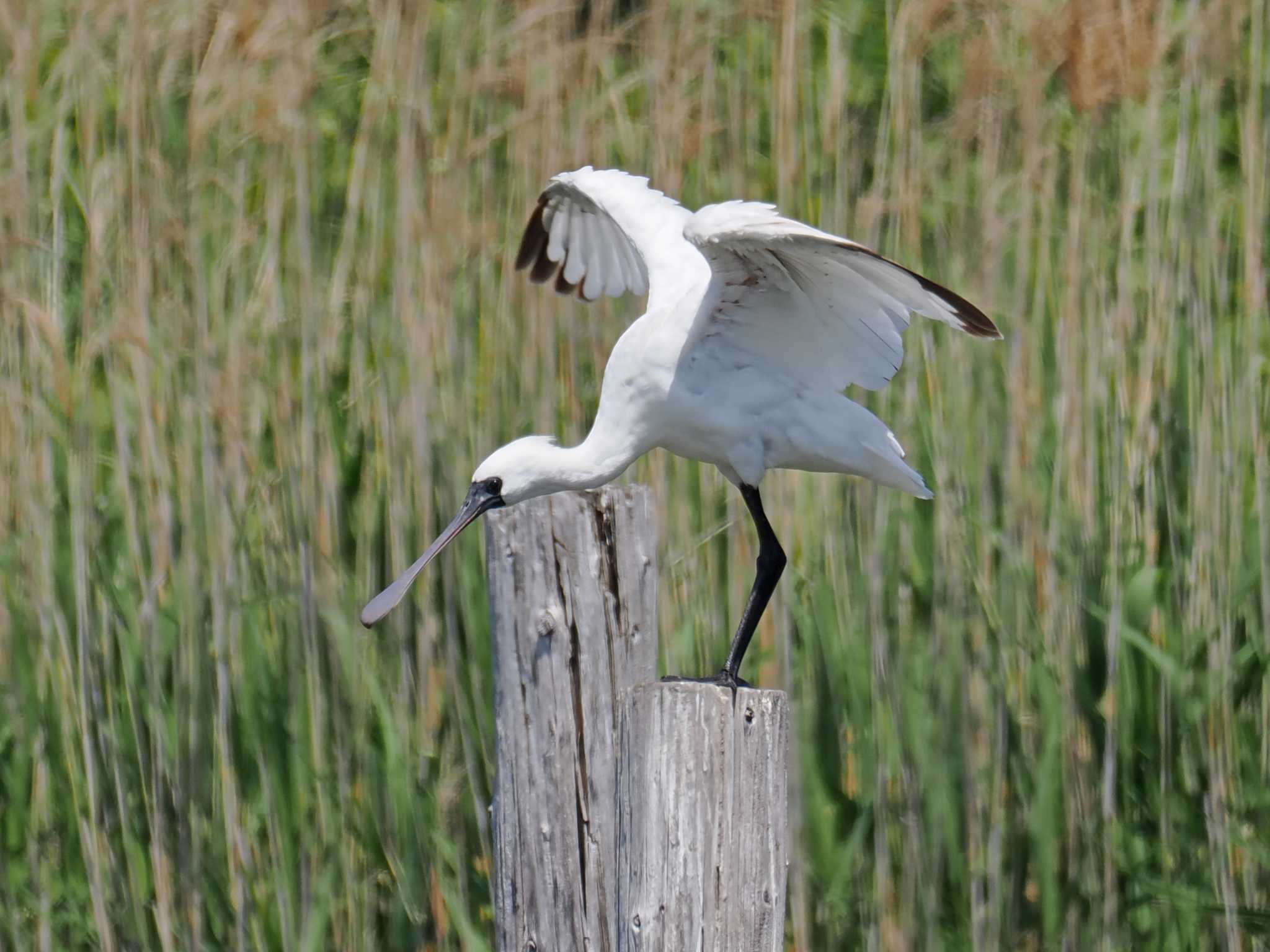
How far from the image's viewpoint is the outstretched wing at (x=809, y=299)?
2.29 metres

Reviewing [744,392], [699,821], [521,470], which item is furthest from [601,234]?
[699,821]

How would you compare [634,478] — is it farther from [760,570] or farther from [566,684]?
[566,684]

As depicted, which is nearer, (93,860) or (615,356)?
(615,356)

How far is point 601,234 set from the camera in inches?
134

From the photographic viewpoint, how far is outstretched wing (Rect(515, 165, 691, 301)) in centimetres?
295

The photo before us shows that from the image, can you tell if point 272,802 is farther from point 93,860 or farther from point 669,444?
point 669,444

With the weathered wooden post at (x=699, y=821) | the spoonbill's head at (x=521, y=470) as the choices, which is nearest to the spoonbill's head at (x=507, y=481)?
the spoonbill's head at (x=521, y=470)

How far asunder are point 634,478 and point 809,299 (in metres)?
0.74

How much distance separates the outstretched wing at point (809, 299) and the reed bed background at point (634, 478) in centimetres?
31

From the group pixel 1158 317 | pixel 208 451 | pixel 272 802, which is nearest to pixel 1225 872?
pixel 1158 317

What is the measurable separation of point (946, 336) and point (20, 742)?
5.93 ft

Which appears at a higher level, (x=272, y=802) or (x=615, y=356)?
(x=615, y=356)

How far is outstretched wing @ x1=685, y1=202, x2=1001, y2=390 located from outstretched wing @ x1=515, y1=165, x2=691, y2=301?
0.84 ft

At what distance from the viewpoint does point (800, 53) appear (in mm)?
3223
